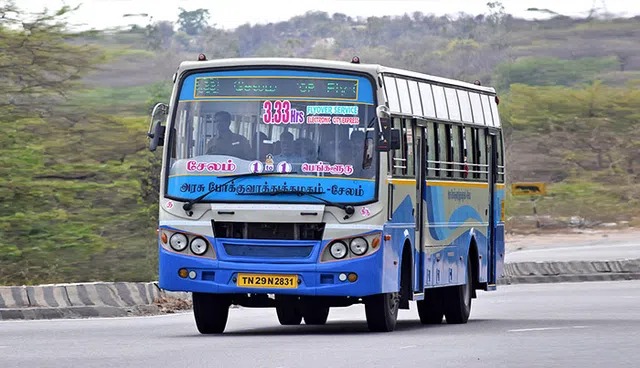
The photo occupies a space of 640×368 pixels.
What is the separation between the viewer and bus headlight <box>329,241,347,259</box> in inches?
765

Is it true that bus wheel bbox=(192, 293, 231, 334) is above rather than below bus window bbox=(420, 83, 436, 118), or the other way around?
below

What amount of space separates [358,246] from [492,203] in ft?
20.8

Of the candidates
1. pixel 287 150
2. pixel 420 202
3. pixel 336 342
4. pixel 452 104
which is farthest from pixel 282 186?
pixel 452 104

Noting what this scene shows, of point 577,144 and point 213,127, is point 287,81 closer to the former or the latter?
point 213,127

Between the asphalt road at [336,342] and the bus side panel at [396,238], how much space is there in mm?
581

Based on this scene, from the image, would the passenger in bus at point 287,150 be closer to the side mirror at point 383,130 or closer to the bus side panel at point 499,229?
the side mirror at point 383,130

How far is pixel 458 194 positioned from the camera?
23.5m

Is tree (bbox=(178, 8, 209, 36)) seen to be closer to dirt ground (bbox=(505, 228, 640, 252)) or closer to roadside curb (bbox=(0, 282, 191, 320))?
dirt ground (bbox=(505, 228, 640, 252))

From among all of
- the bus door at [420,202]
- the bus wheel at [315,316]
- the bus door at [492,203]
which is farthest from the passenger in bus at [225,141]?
the bus door at [492,203]

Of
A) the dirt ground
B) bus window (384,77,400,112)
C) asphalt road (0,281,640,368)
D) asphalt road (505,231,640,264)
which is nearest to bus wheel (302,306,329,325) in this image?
asphalt road (0,281,640,368)

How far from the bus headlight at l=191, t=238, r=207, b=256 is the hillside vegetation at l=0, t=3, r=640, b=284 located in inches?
941

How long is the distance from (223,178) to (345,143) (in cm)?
Result: 133

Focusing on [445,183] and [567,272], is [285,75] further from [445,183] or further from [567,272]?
[567,272]

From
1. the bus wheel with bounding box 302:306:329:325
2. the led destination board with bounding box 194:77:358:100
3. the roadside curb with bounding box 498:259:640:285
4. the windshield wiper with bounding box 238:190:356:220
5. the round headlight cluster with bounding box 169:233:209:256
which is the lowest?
the roadside curb with bounding box 498:259:640:285
